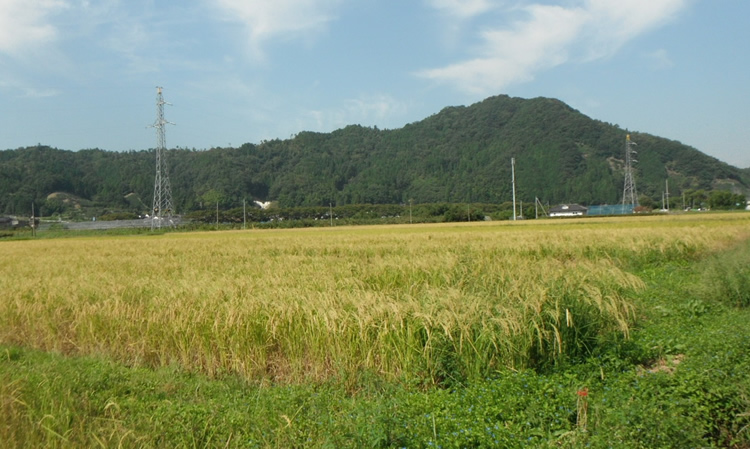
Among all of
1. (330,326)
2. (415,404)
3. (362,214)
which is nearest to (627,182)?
(362,214)

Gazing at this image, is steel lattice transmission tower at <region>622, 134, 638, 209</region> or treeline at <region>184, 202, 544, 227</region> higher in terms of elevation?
steel lattice transmission tower at <region>622, 134, 638, 209</region>

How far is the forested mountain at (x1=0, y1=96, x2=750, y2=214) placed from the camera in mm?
106188

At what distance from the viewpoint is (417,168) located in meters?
133

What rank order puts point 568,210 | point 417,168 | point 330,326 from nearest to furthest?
point 330,326 < point 568,210 < point 417,168

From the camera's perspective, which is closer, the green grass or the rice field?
the green grass

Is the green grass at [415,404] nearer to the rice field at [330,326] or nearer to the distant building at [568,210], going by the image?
the rice field at [330,326]

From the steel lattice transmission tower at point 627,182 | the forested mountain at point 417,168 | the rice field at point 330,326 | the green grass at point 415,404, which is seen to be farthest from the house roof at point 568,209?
the green grass at point 415,404

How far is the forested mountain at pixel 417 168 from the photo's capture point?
106 meters

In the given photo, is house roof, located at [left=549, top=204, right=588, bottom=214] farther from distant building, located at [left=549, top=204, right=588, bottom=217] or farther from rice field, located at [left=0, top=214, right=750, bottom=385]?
rice field, located at [left=0, top=214, right=750, bottom=385]

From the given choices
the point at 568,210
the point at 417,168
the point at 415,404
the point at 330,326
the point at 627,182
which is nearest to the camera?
the point at 415,404

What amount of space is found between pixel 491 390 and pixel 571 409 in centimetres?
61

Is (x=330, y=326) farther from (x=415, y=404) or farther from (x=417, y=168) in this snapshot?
(x=417, y=168)

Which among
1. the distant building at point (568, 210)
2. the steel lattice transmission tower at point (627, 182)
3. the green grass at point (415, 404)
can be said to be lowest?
the green grass at point (415, 404)

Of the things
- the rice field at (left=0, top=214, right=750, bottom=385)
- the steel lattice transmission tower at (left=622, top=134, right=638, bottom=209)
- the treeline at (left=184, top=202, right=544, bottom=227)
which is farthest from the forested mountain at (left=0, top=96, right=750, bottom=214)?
the rice field at (left=0, top=214, right=750, bottom=385)
